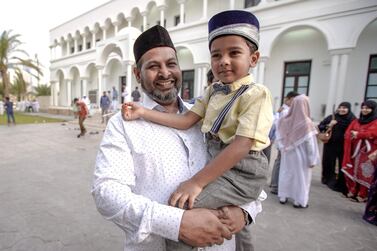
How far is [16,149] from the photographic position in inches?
285

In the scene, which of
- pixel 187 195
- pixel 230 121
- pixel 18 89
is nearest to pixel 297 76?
pixel 230 121

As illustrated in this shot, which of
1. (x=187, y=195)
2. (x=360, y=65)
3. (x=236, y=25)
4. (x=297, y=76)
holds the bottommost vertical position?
(x=187, y=195)

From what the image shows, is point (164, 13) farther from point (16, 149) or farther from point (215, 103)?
point (215, 103)

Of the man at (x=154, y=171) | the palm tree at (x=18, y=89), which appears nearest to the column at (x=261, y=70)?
the man at (x=154, y=171)

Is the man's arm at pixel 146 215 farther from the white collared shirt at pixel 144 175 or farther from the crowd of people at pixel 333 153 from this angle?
the crowd of people at pixel 333 153

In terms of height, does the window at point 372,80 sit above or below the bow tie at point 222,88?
above

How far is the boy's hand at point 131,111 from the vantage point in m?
1.26

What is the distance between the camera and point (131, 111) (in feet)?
4.23

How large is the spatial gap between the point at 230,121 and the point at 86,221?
2.78 m

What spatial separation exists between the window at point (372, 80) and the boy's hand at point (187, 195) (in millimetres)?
11282

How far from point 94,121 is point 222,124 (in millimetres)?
15028

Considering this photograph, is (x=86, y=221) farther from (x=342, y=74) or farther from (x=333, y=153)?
(x=342, y=74)

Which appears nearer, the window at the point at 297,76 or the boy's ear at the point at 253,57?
the boy's ear at the point at 253,57

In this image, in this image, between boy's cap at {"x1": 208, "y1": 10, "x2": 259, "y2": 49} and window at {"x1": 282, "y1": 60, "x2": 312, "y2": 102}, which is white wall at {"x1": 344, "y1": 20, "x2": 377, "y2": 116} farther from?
boy's cap at {"x1": 208, "y1": 10, "x2": 259, "y2": 49}
